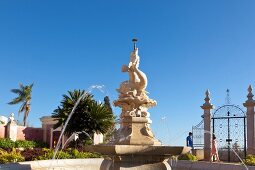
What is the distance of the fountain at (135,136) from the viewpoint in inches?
332

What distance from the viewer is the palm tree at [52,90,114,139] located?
25203 mm

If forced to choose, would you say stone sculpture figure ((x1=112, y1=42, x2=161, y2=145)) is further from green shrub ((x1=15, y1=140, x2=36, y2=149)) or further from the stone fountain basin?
green shrub ((x1=15, y1=140, x2=36, y2=149))

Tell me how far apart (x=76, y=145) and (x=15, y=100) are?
30.9m

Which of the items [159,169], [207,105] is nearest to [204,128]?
[207,105]

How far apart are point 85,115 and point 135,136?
15.7 meters

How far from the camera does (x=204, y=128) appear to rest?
21.9m

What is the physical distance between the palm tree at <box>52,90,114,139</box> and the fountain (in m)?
13.2

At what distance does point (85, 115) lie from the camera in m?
25.4

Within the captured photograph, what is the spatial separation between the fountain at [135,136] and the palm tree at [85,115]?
13216mm

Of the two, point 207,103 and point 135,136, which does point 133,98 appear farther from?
point 207,103

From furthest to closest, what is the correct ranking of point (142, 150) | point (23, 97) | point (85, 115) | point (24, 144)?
point (23, 97), point (24, 144), point (85, 115), point (142, 150)

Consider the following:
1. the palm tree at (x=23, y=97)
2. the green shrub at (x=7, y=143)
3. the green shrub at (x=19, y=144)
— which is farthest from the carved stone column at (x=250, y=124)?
the palm tree at (x=23, y=97)

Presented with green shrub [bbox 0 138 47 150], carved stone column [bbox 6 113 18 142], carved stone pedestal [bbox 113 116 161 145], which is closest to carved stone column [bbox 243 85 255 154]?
carved stone pedestal [bbox 113 116 161 145]

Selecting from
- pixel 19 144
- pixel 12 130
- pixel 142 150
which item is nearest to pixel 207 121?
pixel 142 150
